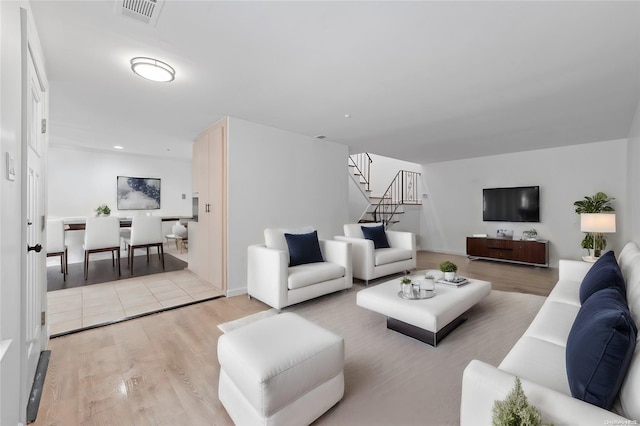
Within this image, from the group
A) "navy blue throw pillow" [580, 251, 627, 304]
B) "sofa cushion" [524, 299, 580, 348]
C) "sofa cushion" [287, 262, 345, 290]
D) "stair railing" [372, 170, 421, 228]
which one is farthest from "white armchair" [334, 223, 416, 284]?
"stair railing" [372, 170, 421, 228]

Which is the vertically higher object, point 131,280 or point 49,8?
point 49,8

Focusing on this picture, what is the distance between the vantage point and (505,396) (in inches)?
37.5

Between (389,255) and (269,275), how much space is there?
1.95 meters

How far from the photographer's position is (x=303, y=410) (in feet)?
4.62

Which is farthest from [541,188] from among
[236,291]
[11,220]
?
[11,220]

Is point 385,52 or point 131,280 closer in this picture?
point 385,52

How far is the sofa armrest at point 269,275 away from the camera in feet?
9.65

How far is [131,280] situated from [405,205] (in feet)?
19.8

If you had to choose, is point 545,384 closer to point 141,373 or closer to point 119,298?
point 141,373

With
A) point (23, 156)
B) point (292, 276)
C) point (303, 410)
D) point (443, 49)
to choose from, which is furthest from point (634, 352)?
point (23, 156)

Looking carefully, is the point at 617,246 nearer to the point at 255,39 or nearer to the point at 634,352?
the point at 634,352

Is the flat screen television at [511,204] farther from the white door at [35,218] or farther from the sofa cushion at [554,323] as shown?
the white door at [35,218]

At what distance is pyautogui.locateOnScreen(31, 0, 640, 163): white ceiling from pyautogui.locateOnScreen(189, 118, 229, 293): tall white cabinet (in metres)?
0.32

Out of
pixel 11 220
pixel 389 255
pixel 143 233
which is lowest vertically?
pixel 389 255
